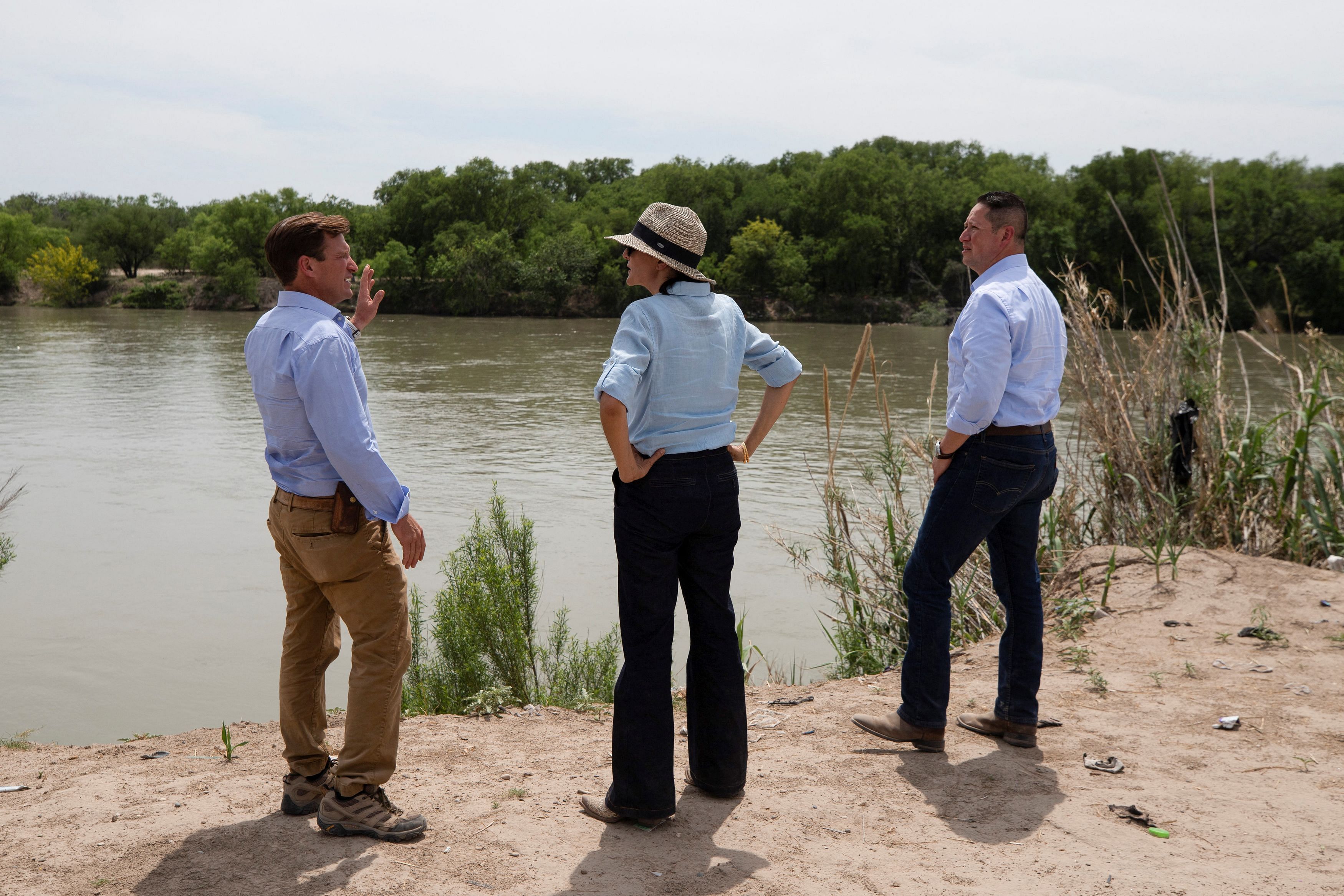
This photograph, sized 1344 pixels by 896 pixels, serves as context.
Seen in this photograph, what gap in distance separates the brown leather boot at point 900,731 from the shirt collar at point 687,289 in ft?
5.95

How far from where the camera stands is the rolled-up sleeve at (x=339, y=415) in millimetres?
2758

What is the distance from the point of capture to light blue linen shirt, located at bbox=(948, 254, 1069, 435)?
11.1 feet

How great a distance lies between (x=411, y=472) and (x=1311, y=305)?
46.4m

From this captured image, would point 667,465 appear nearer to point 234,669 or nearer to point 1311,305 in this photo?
point 234,669

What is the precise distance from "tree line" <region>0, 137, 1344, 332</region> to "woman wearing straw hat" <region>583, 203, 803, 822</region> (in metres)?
40.5

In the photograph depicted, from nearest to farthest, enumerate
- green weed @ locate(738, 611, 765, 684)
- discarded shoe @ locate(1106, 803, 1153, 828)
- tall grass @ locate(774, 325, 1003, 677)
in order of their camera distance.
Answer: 1. discarded shoe @ locate(1106, 803, 1153, 828)
2. green weed @ locate(738, 611, 765, 684)
3. tall grass @ locate(774, 325, 1003, 677)

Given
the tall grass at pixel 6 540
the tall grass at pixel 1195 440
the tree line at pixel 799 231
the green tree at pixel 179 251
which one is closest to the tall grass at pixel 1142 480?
the tall grass at pixel 1195 440

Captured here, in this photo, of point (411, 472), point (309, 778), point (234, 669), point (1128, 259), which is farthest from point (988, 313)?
point (1128, 259)

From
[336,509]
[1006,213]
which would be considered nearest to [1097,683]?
[1006,213]

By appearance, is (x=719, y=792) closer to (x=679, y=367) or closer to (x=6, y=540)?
(x=679, y=367)

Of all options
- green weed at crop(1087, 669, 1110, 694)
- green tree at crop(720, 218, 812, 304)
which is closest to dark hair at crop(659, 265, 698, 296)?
green weed at crop(1087, 669, 1110, 694)

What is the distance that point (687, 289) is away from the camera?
2.99 meters

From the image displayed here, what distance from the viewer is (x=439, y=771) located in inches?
141

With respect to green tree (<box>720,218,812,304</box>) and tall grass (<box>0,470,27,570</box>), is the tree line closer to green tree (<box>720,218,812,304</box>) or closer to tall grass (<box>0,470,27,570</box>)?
green tree (<box>720,218,812,304</box>)
